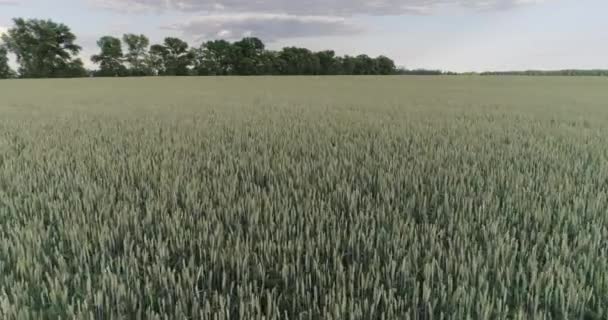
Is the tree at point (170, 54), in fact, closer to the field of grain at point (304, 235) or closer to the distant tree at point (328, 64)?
the distant tree at point (328, 64)

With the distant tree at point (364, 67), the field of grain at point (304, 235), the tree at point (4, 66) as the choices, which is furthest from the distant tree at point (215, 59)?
the field of grain at point (304, 235)

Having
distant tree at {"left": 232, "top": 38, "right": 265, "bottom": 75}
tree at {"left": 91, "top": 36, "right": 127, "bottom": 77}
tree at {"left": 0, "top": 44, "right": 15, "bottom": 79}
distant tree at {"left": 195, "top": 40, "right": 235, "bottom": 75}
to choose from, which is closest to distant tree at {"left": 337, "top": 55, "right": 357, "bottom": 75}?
distant tree at {"left": 232, "top": 38, "right": 265, "bottom": 75}

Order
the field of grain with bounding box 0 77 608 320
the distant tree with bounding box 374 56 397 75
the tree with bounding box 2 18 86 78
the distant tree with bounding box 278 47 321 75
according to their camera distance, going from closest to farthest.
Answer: the field of grain with bounding box 0 77 608 320, the tree with bounding box 2 18 86 78, the distant tree with bounding box 278 47 321 75, the distant tree with bounding box 374 56 397 75

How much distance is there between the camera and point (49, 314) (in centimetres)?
166

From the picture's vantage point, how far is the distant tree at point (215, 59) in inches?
2354

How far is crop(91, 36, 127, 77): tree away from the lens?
57281 mm

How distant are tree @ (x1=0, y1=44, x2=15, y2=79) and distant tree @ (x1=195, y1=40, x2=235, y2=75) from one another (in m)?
25.6

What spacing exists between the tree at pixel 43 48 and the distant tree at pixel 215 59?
48.2ft

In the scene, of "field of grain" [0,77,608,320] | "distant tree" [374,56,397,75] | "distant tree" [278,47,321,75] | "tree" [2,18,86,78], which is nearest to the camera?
"field of grain" [0,77,608,320]

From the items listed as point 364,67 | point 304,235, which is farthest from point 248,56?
point 304,235

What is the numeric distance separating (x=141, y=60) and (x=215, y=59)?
9.95m

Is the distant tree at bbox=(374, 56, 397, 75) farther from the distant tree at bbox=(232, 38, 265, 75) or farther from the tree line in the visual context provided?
the distant tree at bbox=(232, 38, 265, 75)

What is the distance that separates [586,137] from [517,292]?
6245 mm

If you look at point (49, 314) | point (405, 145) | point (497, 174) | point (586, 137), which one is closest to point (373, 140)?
point (405, 145)
